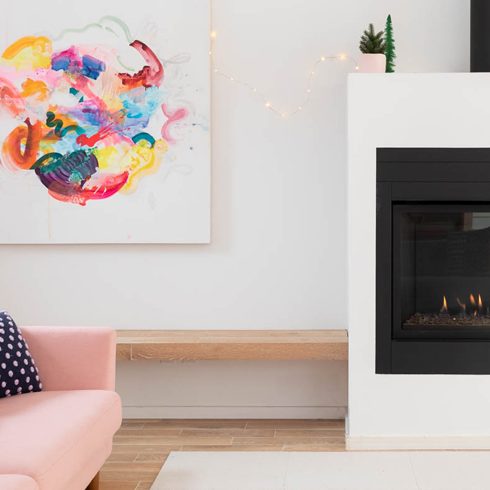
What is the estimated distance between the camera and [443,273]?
3752 mm

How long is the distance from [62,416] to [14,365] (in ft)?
1.47

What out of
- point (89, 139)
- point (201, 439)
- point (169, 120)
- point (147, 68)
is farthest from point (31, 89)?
point (201, 439)

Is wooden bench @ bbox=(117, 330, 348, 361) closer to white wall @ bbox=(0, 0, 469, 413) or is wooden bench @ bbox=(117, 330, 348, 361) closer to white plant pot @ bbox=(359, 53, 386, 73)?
white wall @ bbox=(0, 0, 469, 413)

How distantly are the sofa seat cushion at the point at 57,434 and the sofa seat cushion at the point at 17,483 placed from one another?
0.06m

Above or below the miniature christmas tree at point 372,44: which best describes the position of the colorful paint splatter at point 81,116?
below

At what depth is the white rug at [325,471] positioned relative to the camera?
312cm

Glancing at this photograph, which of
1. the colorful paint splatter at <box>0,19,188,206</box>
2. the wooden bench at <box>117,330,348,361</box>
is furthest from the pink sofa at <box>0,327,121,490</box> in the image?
the colorful paint splatter at <box>0,19,188,206</box>

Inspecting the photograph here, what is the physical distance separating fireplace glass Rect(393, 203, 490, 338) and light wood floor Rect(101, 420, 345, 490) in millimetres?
674

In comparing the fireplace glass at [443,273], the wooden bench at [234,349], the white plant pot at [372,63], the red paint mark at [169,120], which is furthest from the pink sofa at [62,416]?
the white plant pot at [372,63]

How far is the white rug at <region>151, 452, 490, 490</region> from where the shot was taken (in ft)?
10.2

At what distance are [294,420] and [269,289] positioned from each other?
71cm

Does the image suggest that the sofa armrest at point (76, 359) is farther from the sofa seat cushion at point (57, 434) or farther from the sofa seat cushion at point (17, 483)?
the sofa seat cushion at point (17, 483)

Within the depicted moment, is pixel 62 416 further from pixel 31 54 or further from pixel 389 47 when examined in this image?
pixel 389 47

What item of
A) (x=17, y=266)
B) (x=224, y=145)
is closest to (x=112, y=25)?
(x=224, y=145)
